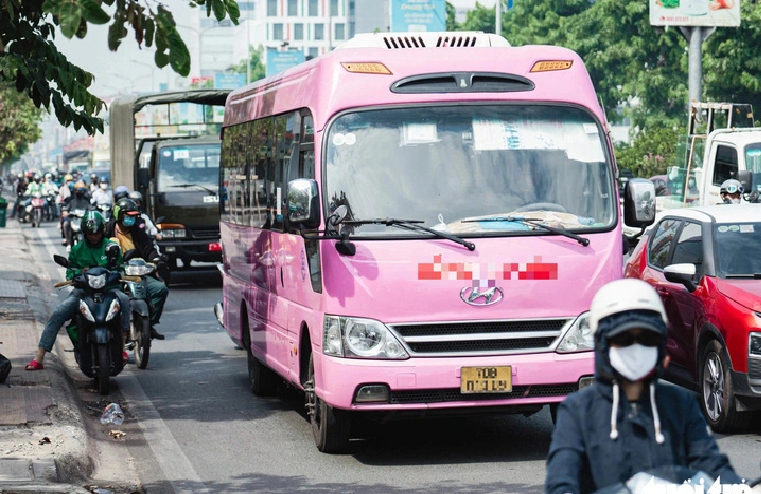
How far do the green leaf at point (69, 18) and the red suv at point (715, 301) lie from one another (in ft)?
18.3

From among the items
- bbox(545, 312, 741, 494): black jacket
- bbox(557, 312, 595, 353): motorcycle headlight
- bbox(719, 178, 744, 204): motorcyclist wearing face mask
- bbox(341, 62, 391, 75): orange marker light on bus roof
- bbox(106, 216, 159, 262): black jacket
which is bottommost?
bbox(557, 312, 595, 353): motorcycle headlight

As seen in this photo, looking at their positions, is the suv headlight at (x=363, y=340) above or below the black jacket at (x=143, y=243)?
below

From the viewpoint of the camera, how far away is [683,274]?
1041 centimetres

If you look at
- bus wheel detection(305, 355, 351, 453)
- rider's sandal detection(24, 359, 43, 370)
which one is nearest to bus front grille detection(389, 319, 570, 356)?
bus wheel detection(305, 355, 351, 453)

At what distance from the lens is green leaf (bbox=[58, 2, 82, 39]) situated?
5496 millimetres

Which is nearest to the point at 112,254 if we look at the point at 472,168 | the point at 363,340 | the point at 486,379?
the point at 363,340

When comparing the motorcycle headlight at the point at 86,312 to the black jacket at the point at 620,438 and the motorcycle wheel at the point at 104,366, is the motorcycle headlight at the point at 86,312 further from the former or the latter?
the black jacket at the point at 620,438

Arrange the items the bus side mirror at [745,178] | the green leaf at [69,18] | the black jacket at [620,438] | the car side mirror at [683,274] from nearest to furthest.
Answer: the black jacket at [620,438]
the green leaf at [69,18]
the car side mirror at [683,274]
the bus side mirror at [745,178]

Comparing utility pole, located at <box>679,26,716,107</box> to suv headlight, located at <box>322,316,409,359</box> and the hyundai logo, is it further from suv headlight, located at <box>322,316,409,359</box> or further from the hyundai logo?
suv headlight, located at <box>322,316,409,359</box>

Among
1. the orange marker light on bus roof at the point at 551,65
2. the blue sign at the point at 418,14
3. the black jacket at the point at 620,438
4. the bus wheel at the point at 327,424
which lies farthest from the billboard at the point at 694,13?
the black jacket at the point at 620,438

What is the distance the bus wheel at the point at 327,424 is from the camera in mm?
9227

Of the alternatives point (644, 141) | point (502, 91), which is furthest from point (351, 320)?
point (644, 141)

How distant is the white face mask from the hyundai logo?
4907mm

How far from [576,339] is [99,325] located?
15.6 feet
